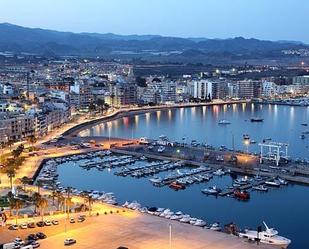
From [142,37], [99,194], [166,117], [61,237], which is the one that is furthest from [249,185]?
[142,37]

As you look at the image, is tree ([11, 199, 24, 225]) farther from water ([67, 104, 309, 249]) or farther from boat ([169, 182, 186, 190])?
boat ([169, 182, 186, 190])

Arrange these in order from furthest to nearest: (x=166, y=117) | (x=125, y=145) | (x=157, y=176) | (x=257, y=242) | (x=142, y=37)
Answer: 1. (x=142, y=37)
2. (x=166, y=117)
3. (x=125, y=145)
4. (x=157, y=176)
5. (x=257, y=242)

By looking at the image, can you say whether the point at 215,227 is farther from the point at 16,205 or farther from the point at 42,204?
the point at 16,205

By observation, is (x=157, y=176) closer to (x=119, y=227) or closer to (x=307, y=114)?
(x=119, y=227)

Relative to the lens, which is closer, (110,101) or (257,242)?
(257,242)

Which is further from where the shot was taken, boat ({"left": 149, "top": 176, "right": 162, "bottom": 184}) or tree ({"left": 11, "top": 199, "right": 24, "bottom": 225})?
boat ({"left": 149, "top": 176, "right": 162, "bottom": 184})

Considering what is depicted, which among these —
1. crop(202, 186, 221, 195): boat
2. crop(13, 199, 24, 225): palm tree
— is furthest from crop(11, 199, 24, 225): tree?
crop(202, 186, 221, 195): boat

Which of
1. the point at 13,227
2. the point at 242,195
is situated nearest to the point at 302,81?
the point at 242,195

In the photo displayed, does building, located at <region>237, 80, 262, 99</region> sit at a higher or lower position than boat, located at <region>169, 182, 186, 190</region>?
higher
